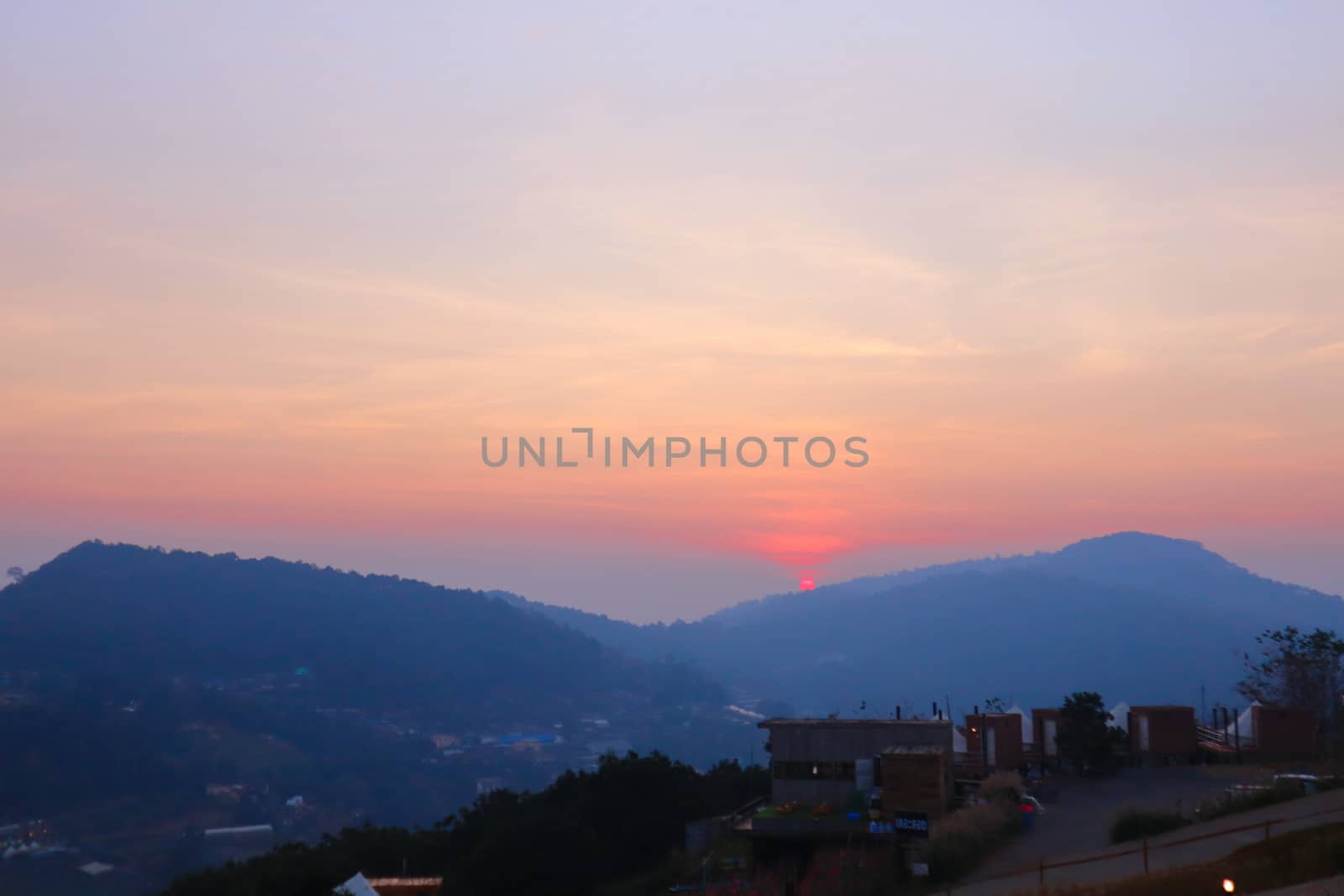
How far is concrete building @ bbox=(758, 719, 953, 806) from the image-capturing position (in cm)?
2812

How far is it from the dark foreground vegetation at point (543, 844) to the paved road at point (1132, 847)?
10546 mm

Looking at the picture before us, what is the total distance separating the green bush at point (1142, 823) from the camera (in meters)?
17.9

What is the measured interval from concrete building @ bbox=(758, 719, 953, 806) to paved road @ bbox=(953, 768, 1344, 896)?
7732mm

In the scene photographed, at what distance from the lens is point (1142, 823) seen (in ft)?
59.6

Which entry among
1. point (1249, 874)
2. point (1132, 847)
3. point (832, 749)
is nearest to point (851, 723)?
point (832, 749)

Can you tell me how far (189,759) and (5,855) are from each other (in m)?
33.5

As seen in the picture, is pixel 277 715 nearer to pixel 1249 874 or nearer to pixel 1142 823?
pixel 1142 823

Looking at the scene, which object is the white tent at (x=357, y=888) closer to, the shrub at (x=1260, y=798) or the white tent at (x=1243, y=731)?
the shrub at (x=1260, y=798)

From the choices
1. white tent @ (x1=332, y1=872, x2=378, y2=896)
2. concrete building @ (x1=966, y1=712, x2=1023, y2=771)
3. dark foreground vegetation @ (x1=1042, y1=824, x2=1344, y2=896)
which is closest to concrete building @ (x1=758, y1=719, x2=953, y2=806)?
concrete building @ (x1=966, y1=712, x2=1023, y2=771)

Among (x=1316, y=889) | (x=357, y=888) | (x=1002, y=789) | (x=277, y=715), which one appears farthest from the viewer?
(x=277, y=715)

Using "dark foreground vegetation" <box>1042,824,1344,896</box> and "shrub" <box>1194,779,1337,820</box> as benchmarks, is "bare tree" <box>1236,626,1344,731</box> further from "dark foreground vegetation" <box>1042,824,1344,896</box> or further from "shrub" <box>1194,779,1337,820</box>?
"dark foreground vegetation" <box>1042,824,1344,896</box>

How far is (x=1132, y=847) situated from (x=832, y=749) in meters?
11.8

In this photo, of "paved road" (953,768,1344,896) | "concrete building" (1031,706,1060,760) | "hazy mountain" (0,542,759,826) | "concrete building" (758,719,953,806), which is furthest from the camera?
"hazy mountain" (0,542,759,826)

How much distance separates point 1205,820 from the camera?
59.4 ft
